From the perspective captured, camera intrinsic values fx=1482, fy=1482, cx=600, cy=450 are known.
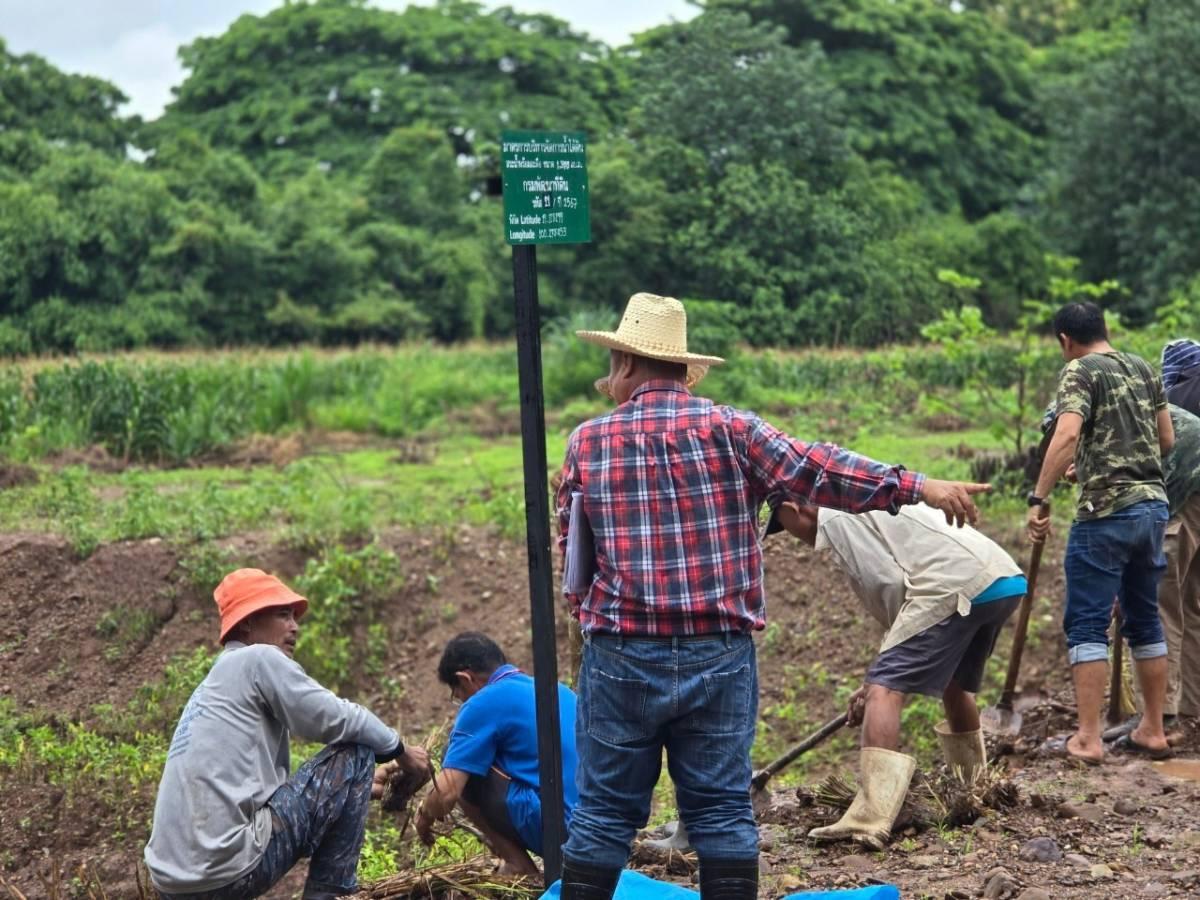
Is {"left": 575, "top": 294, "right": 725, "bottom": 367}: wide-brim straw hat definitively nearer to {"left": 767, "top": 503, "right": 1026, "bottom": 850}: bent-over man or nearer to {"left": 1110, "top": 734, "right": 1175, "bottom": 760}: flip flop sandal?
{"left": 767, "top": 503, "right": 1026, "bottom": 850}: bent-over man

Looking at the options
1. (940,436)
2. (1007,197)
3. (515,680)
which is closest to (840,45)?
(1007,197)

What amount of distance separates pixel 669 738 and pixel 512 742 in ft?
3.94

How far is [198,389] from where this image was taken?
1630 cm

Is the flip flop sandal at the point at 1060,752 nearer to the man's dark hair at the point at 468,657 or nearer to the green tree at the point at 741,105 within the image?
the man's dark hair at the point at 468,657

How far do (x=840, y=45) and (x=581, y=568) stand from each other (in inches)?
1376

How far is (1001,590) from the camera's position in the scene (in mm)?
5547

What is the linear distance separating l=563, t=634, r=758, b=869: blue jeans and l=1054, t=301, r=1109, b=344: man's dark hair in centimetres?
303

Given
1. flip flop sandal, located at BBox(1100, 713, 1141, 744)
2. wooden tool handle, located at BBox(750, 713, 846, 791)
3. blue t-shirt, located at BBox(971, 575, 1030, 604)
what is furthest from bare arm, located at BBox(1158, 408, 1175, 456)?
wooden tool handle, located at BBox(750, 713, 846, 791)

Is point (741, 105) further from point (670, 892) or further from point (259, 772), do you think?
point (259, 772)

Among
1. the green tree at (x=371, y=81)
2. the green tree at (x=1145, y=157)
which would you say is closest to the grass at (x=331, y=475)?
the green tree at (x=1145, y=157)

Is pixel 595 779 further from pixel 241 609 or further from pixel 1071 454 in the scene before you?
pixel 1071 454

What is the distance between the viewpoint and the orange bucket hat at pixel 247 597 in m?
4.88

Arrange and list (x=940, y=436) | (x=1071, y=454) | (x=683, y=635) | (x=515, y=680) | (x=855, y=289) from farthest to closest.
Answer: (x=855, y=289)
(x=940, y=436)
(x=1071, y=454)
(x=515, y=680)
(x=683, y=635)

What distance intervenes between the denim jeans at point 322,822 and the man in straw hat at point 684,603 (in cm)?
106
